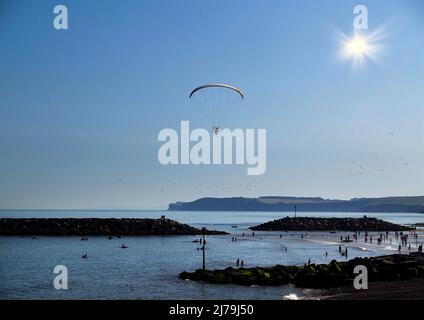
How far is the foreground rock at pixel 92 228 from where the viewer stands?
125 meters

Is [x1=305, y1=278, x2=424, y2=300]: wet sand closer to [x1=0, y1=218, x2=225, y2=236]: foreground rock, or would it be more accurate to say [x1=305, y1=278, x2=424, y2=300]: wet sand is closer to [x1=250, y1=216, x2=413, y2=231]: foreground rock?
[x1=0, y1=218, x2=225, y2=236]: foreground rock

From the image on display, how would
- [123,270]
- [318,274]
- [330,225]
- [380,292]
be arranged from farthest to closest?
[330,225]
[123,270]
[318,274]
[380,292]

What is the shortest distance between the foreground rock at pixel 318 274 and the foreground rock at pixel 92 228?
80762mm

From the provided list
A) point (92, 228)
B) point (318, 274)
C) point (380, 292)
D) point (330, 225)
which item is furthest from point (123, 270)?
point (330, 225)

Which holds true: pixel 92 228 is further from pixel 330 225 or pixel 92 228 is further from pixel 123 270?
pixel 330 225

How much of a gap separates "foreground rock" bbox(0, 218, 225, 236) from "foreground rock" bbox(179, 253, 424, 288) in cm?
8076

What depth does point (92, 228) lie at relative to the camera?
12725 centimetres

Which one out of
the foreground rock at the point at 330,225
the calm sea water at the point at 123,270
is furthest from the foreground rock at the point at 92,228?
the foreground rock at the point at 330,225

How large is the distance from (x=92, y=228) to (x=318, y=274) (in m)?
92.7

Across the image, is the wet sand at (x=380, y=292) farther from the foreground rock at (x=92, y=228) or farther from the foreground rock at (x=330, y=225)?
the foreground rock at (x=330, y=225)

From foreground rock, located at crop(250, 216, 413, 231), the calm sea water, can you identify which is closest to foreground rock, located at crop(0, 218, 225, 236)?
the calm sea water

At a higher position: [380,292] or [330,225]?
[380,292]
